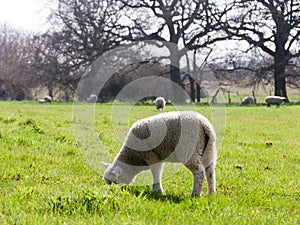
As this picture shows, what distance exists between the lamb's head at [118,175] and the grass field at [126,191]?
0.14 metres

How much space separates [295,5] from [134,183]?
33.7m

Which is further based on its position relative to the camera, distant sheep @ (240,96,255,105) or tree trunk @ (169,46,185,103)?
distant sheep @ (240,96,255,105)

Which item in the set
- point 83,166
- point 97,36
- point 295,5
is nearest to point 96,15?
point 97,36

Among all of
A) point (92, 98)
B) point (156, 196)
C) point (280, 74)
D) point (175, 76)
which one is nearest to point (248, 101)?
point (280, 74)

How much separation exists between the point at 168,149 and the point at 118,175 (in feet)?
2.45

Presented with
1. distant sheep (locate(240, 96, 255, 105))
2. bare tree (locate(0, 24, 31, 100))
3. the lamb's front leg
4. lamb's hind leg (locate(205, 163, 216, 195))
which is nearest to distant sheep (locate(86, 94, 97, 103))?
distant sheep (locate(240, 96, 255, 105))

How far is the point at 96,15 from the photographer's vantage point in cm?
Answer: 3531

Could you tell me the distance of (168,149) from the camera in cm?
495

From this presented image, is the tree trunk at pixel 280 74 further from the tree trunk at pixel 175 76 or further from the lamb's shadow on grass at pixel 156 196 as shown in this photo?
the lamb's shadow on grass at pixel 156 196

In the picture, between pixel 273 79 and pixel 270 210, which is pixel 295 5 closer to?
pixel 273 79

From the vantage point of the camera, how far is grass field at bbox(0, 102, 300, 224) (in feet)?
12.4

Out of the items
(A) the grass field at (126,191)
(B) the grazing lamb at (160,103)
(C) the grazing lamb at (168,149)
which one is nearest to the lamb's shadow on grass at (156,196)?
(A) the grass field at (126,191)

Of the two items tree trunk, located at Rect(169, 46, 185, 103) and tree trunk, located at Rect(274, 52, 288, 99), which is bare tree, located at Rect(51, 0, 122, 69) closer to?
tree trunk, located at Rect(169, 46, 185, 103)

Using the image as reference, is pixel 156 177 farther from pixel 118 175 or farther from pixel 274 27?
pixel 274 27
